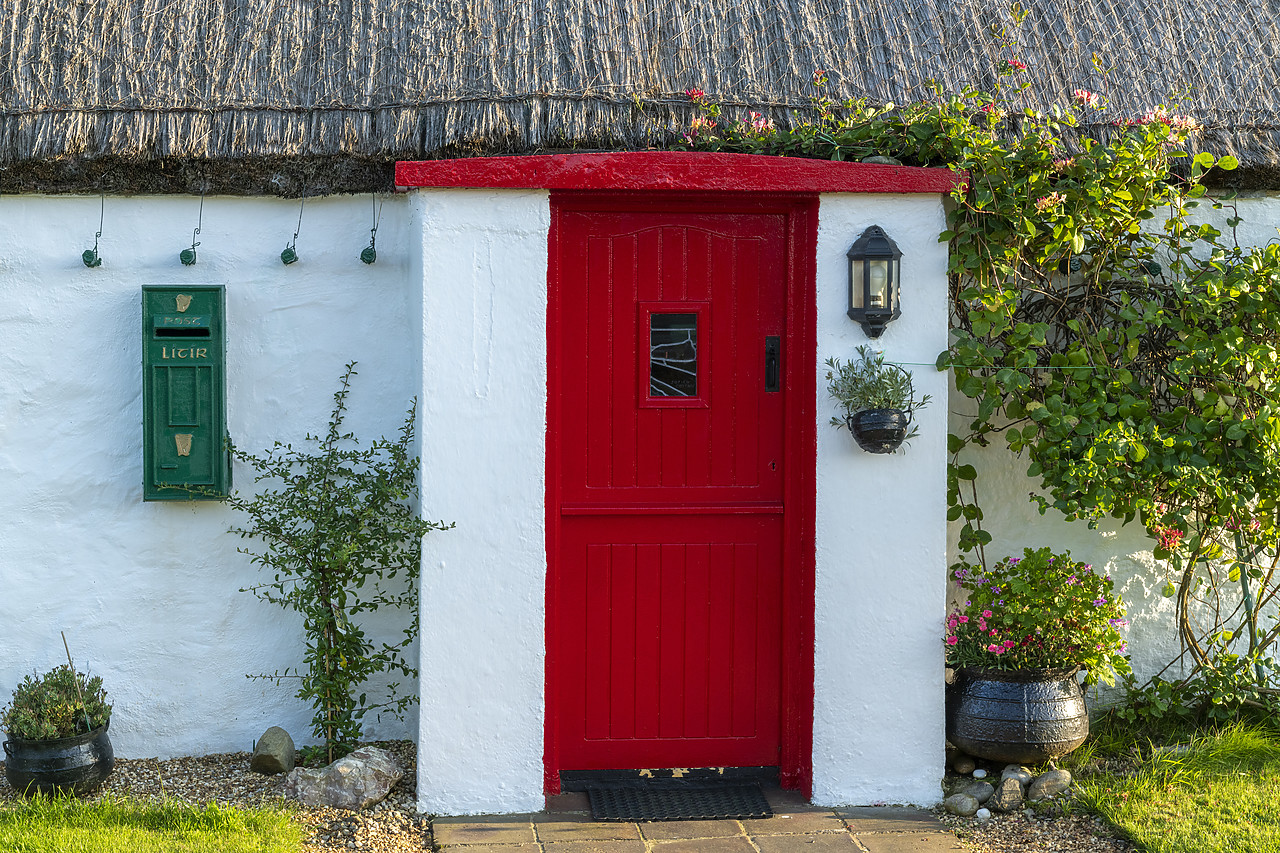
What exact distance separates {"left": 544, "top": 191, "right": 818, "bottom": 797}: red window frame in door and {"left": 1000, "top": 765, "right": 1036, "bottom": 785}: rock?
→ 29.9 inches

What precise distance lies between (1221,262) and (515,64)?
3055 mm

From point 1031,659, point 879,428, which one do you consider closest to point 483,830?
point 879,428

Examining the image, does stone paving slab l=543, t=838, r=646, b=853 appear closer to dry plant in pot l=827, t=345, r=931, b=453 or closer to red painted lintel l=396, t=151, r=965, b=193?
dry plant in pot l=827, t=345, r=931, b=453

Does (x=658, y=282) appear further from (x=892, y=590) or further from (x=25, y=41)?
(x=25, y=41)

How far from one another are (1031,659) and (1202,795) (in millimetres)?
760

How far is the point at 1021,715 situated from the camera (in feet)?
13.7

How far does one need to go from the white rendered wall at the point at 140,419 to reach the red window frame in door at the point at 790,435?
77 cm

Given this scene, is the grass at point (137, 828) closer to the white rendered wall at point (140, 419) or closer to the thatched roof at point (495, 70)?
the white rendered wall at point (140, 419)

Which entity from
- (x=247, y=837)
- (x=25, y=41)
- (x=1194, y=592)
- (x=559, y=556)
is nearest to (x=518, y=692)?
(x=559, y=556)

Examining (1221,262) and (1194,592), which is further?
(1194,592)

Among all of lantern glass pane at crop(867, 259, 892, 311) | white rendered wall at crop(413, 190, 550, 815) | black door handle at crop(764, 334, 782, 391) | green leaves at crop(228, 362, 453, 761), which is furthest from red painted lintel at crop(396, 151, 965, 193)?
green leaves at crop(228, 362, 453, 761)

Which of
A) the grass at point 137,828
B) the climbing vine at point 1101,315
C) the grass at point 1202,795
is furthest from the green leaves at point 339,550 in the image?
the grass at point 1202,795

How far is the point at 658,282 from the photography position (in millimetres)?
4270

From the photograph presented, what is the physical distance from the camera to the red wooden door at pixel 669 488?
14.0 feet
